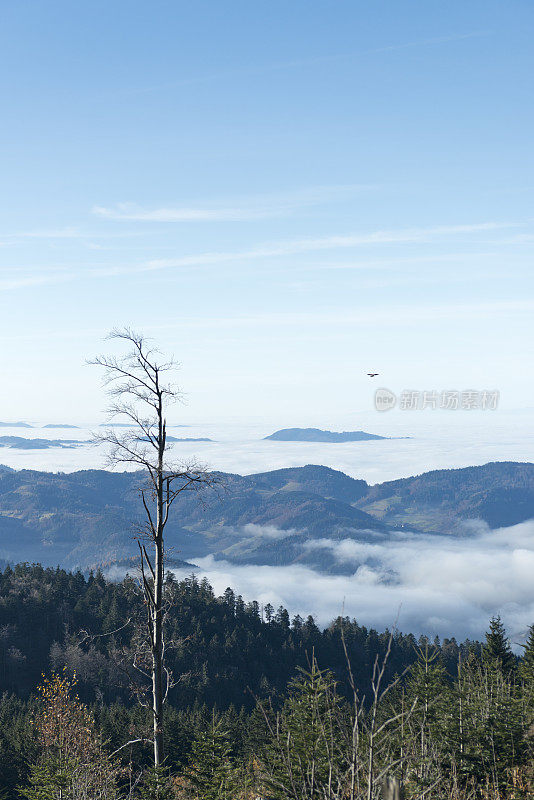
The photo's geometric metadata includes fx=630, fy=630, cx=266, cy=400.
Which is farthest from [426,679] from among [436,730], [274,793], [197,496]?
[197,496]

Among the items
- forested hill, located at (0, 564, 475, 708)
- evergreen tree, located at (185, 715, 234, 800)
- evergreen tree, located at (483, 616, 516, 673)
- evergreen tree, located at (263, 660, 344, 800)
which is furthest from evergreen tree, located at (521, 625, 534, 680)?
forested hill, located at (0, 564, 475, 708)

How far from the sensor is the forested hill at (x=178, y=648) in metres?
128

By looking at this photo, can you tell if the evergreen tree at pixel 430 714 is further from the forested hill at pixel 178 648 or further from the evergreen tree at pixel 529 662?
the forested hill at pixel 178 648

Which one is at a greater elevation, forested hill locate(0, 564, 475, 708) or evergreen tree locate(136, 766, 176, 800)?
evergreen tree locate(136, 766, 176, 800)

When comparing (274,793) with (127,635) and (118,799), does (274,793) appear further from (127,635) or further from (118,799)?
(127,635)

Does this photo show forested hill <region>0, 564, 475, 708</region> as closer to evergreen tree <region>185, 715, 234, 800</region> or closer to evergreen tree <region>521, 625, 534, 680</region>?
evergreen tree <region>521, 625, 534, 680</region>

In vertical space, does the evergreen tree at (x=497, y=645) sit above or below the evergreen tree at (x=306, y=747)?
below

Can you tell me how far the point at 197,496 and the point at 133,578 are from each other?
315 centimetres

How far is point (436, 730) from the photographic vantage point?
19.2 m

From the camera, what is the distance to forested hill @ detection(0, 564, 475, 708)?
128 meters

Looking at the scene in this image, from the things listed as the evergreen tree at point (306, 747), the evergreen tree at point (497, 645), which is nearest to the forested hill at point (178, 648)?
the evergreen tree at point (497, 645)

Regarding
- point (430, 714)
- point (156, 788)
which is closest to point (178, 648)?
point (430, 714)

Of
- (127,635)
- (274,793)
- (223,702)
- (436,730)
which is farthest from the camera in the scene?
(127,635)

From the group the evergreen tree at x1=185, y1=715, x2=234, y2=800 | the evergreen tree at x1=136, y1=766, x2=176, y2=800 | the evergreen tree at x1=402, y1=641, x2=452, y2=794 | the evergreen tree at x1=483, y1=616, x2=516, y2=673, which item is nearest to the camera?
the evergreen tree at x1=136, y1=766, x2=176, y2=800
